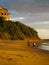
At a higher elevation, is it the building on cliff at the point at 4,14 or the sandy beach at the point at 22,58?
the building on cliff at the point at 4,14

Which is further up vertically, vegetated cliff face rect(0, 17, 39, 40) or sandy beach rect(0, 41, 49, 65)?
vegetated cliff face rect(0, 17, 39, 40)

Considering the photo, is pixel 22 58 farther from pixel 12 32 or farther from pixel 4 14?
pixel 4 14

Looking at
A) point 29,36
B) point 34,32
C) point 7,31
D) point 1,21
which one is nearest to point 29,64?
point 7,31

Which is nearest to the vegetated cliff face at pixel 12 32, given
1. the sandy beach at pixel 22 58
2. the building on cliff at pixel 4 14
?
the building on cliff at pixel 4 14

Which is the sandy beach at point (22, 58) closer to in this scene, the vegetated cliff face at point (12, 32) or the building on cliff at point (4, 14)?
the vegetated cliff face at point (12, 32)

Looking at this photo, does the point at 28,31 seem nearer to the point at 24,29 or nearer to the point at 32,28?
the point at 24,29

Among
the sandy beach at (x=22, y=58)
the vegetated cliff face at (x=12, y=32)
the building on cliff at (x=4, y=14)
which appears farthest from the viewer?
the building on cliff at (x=4, y=14)

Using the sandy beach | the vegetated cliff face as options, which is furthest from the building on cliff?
the sandy beach

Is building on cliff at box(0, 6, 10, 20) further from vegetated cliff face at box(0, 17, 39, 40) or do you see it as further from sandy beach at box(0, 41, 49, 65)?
sandy beach at box(0, 41, 49, 65)

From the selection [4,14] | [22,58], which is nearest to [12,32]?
[4,14]

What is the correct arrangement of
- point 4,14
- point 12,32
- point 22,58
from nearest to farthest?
point 22,58
point 12,32
point 4,14

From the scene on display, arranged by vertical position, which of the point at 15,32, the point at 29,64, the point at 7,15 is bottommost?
the point at 29,64

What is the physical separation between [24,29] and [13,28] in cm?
783

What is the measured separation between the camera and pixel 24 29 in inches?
3110
